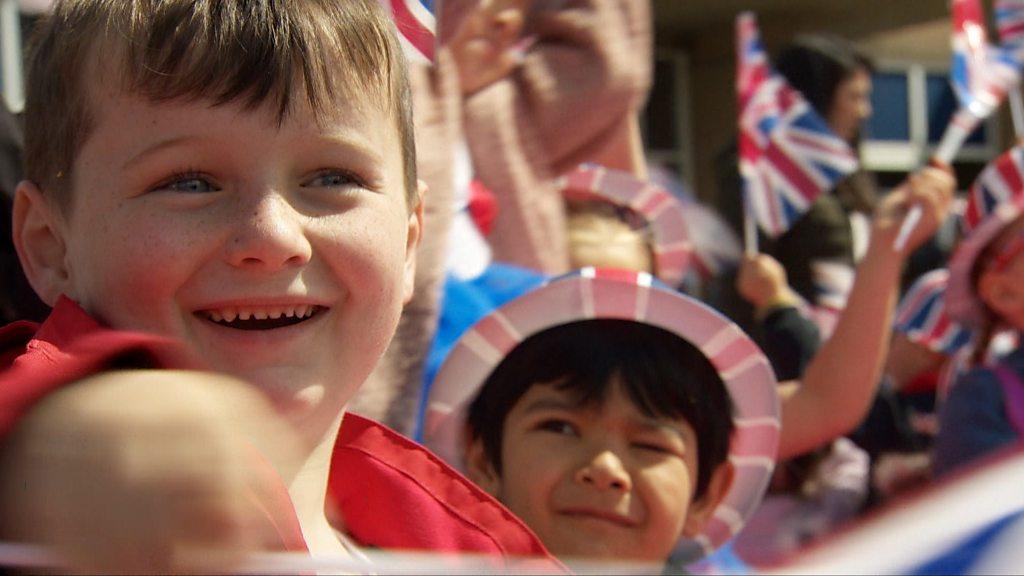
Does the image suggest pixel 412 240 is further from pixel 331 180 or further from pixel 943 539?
pixel 943 539

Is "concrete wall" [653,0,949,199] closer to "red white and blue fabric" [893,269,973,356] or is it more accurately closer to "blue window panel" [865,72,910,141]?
"blue window panel" [865,72,910,141]

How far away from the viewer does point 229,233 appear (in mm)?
898

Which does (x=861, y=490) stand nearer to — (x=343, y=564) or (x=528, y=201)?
(x=528, y=201)

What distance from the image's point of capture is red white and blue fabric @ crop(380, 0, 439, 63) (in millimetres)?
1274

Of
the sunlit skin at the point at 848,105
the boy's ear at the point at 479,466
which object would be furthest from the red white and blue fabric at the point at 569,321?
the sunlit skin at the point at 848,105

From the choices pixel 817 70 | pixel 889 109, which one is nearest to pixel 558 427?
pixel 817 70

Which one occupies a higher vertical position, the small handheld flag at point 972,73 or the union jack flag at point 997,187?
the small handheld flag at point 972,73

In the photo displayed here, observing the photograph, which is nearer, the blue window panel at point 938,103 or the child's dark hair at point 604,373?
the child's dark hair at point 604,373

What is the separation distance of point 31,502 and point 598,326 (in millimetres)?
999

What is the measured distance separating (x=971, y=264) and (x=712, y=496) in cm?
124

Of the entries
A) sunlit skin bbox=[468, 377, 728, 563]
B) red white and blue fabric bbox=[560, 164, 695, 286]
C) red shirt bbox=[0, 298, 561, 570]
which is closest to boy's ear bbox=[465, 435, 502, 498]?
sunlit skin bbox=[468, 377, 728, 563]

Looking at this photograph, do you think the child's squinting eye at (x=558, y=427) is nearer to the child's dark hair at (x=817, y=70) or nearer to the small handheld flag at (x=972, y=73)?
the small handheld flag at (x=972, y=73)

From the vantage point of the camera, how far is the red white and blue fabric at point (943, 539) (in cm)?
79

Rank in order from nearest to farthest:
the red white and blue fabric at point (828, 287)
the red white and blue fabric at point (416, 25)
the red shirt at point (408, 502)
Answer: the red shirt at point (408, 502) → the red white and blue fabric at point (416, 25) → the red white and blue fabric at point (828, 287)
